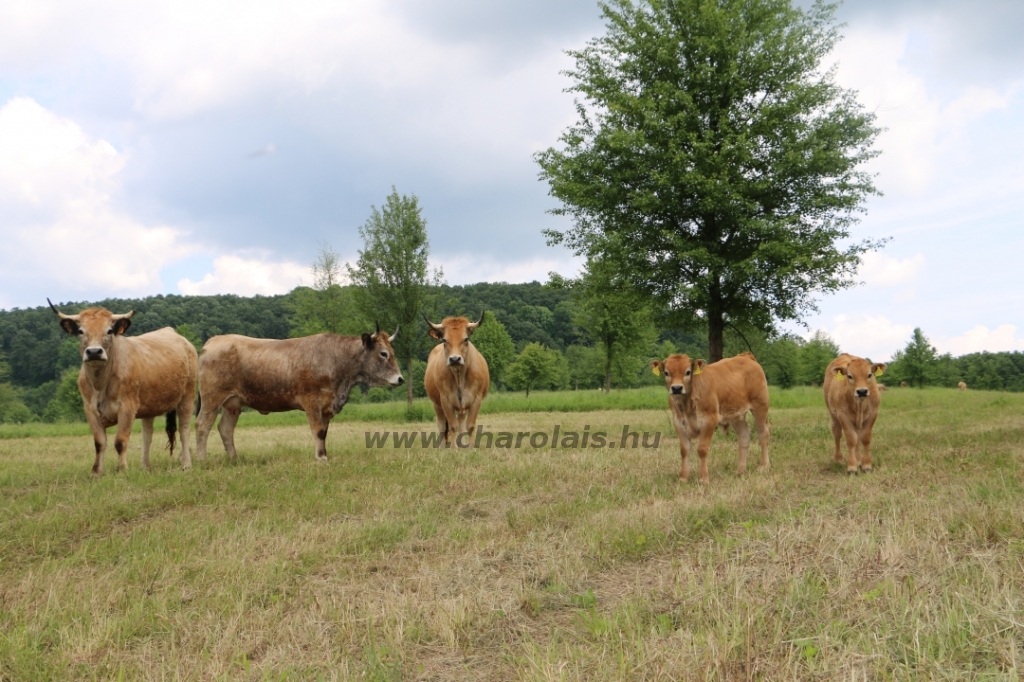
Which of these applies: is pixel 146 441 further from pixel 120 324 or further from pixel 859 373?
pixel 859 373

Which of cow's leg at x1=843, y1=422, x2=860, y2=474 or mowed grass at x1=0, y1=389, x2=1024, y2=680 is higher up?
cow's leg at x1=843, y1=422, x2=860, y2=474

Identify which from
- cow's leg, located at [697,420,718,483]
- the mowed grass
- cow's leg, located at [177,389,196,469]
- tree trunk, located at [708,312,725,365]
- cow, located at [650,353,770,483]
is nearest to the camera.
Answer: the mowed grass

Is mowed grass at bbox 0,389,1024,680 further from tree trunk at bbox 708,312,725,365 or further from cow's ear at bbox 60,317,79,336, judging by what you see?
tree trunk at bbox 708,312,725,365

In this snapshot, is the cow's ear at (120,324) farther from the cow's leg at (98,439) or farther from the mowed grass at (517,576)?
the mowed grass at (517,576)

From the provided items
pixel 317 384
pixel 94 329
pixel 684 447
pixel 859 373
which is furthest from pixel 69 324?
pixel 859 373

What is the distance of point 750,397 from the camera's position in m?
9.73

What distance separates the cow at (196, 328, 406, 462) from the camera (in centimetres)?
1087

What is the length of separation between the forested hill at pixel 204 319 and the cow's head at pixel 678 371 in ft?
163

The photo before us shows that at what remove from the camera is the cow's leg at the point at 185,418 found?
34.0 ft

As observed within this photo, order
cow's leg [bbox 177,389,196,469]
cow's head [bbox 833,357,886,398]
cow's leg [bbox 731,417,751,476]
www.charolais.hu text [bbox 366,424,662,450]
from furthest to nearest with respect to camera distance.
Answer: www.charolais.hu text [bbox 366,424,662,450]
cow's leg [bbox 177,389,196,469]
cow's leg [bbox 731,417,751,476]
cow's head [bbox 833,357,886,398]

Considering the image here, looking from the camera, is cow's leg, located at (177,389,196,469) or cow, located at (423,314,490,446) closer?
cow's leg, located at (177,389,196,469)

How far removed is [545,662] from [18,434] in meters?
22.9

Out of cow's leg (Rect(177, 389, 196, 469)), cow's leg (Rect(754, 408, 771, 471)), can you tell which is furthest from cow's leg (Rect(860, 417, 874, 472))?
cow's leg (Rect(177, 389, 196, 469))

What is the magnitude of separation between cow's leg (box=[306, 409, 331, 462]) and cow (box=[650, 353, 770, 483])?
557 cm
